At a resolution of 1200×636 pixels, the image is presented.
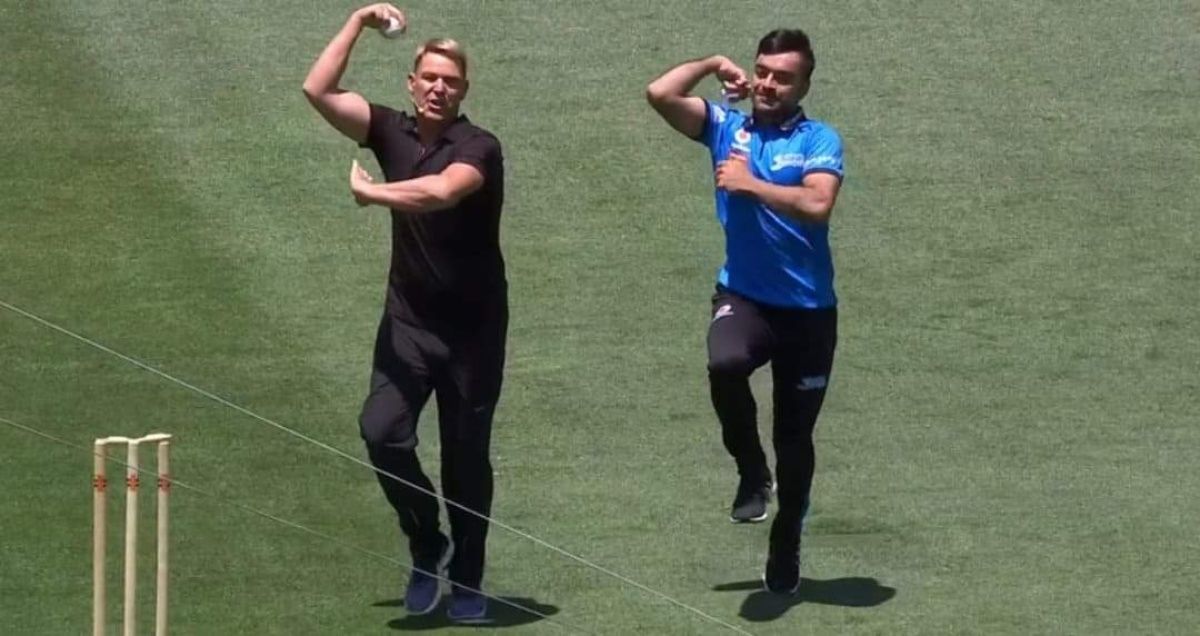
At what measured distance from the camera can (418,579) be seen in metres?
8.87

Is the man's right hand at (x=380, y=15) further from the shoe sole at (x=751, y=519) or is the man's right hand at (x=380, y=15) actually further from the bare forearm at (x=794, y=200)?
the shoe sole at (x=751, y=519)

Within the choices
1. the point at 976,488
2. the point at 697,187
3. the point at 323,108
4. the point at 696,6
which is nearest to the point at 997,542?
the point at 976,488

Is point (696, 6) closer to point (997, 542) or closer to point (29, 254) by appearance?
point (29, 254)

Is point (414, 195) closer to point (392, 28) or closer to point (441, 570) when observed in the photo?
point (392, 28)

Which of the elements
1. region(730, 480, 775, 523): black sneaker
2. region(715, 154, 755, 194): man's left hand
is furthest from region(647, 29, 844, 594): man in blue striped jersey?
region(730, 480, 775, 523): black sneaker

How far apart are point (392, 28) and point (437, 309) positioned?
967 mm

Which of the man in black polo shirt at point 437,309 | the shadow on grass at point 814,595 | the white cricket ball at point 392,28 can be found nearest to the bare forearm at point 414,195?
the man in black polo shirt at point 437,309

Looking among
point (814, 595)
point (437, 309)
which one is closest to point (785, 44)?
point (437, 309)

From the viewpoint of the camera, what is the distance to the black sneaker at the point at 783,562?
29.6ft

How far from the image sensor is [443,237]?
855 centimetres

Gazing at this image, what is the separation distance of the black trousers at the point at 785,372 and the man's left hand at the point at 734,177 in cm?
55

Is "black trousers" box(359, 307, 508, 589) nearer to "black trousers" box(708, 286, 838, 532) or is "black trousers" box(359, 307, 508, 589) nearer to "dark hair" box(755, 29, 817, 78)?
"black trousers" box(708, 286, 838, 532)

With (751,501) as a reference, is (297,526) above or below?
below

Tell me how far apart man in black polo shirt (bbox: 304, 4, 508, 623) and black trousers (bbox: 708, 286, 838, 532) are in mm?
799
